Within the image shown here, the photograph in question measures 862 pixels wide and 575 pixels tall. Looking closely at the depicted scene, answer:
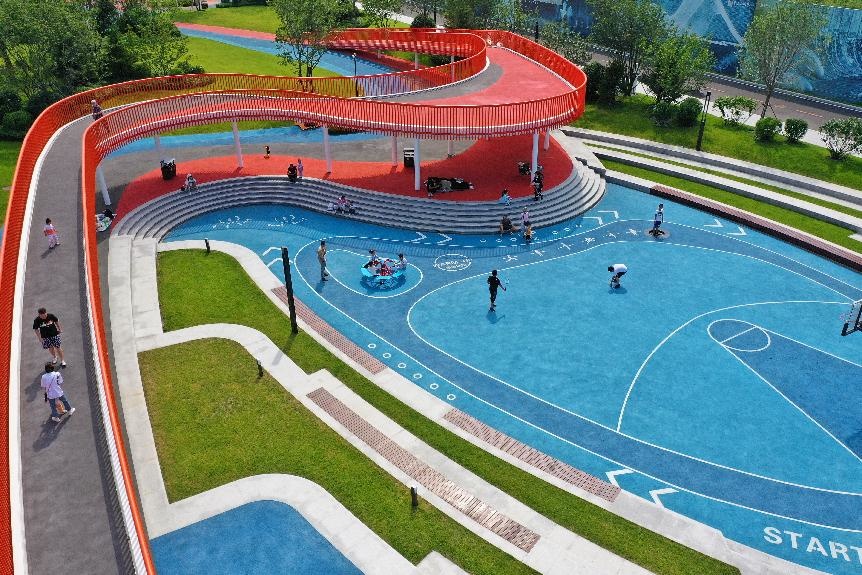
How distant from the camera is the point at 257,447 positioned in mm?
19828

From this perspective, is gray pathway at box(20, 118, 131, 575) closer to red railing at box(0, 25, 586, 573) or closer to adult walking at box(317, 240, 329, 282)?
red railing at box(0, 25, 586, 573)

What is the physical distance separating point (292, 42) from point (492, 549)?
49.7m

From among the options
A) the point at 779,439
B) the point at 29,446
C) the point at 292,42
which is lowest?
the point at 779,439

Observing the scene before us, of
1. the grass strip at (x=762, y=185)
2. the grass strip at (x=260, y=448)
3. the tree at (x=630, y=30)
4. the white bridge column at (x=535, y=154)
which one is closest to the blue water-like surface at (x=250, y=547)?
the grass strip at (x=260, y=448)

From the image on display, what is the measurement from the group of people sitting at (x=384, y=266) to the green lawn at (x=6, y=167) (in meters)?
20.0

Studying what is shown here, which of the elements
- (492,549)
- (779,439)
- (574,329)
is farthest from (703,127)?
(492,549)

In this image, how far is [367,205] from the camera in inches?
1437

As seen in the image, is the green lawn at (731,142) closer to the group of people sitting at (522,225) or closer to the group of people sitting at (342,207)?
the group of people sitting at (522,225)

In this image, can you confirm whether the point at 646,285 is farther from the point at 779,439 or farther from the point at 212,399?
the point at 212,399

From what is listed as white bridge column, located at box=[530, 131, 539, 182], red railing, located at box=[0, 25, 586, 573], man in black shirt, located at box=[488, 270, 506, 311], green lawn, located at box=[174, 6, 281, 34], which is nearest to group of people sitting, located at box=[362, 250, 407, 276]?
man in black shirt, located at box=[488, 270, 506, 311]

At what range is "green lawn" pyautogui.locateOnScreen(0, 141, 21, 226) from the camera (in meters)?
36.6

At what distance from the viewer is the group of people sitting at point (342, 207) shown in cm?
3619

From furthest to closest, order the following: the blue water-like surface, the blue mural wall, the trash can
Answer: the blue mural wall → the trash can → the blue water-like surface

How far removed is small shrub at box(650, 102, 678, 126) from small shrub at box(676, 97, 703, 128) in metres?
0.42
